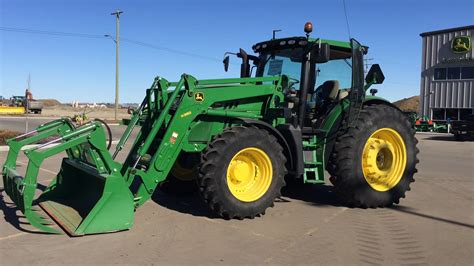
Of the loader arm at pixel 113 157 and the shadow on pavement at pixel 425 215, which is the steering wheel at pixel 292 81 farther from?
the shadow on pavement at pixel 425 215

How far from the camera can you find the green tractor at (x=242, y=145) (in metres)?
5.20

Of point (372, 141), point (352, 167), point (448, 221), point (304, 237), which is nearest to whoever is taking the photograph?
point (304, 237)

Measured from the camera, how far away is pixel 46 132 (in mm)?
5793

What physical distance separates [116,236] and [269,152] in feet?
6.99

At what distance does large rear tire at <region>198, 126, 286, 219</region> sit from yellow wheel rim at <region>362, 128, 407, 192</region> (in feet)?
5.35

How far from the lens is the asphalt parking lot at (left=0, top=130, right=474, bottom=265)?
444 centimetres

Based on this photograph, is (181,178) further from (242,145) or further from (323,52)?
(323,52)

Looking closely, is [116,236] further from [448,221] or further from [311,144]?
[448,221]

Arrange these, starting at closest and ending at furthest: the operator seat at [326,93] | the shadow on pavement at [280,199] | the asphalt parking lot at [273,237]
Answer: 1. the asphalt parking lot at [273,237]
2. the shadow on pavement at [280,199]
3. the operator seat at [326,93]

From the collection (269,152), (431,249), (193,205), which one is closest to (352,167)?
(269,152)

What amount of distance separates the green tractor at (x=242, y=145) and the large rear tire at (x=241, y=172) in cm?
1

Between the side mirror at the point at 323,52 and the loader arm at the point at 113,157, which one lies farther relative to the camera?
the side mirror at the point at 323,52

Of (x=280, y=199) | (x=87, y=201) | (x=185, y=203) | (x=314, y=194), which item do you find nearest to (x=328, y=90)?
(x=314, y=194)

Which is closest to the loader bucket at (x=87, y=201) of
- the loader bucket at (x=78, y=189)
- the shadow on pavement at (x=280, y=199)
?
the loader bucket at (x=78, y=189)
